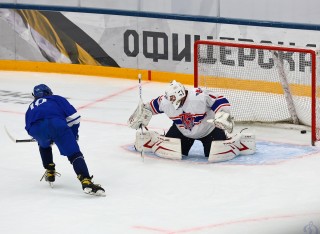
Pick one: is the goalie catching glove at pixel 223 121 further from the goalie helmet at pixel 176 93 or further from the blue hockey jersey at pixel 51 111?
the blue hockey jersey at pixel 51 111

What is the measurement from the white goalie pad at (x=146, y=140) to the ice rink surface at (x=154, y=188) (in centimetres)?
11

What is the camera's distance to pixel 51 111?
7.48 m

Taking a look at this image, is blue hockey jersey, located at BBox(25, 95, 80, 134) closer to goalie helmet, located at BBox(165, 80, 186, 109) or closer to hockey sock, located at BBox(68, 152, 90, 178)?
hockey sock, located at BBox(68, 152, 90, 178)

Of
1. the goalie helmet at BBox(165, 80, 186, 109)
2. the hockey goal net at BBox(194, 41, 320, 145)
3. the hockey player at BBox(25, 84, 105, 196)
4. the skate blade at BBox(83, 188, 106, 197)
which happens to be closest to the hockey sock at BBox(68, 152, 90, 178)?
the hockey player at BBox(25, 84, 105, 196)

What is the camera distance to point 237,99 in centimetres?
958

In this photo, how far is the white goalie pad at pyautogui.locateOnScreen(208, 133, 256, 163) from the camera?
27.6 feet

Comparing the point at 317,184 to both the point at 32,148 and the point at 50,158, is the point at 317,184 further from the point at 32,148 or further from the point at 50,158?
the point at 32,148

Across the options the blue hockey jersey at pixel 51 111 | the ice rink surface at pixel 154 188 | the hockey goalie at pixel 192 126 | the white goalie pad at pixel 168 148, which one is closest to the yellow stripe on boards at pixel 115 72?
the ice rink surface at pixel 154 188

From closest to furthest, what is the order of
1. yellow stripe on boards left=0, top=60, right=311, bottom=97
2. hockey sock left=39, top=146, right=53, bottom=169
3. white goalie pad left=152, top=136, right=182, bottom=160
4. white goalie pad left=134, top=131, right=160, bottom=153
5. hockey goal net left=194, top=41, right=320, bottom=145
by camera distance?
hockey sock left=39, top=146, right=53, bottom=169
white goalie pad left=152, top=136, right=182, bottom=160
white goalie pad left=134, top=131, right=160, bottom=153
hockey goal net left=194, top=41, right=320, bottom=145
yellow stripe on boards left=0, top=60, right=311, bottom=97

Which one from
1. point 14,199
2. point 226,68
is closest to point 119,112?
point 226,68

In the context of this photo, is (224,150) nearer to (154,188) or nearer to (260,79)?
(154,188)

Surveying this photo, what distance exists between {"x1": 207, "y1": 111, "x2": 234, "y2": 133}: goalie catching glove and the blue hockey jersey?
1173 mm

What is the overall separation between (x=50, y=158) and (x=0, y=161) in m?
1.15

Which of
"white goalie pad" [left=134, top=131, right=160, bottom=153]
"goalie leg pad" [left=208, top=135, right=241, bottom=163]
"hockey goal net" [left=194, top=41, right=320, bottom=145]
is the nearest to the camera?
"goalie leg pad" [left=208, top=135, right=241, bottom=163]
